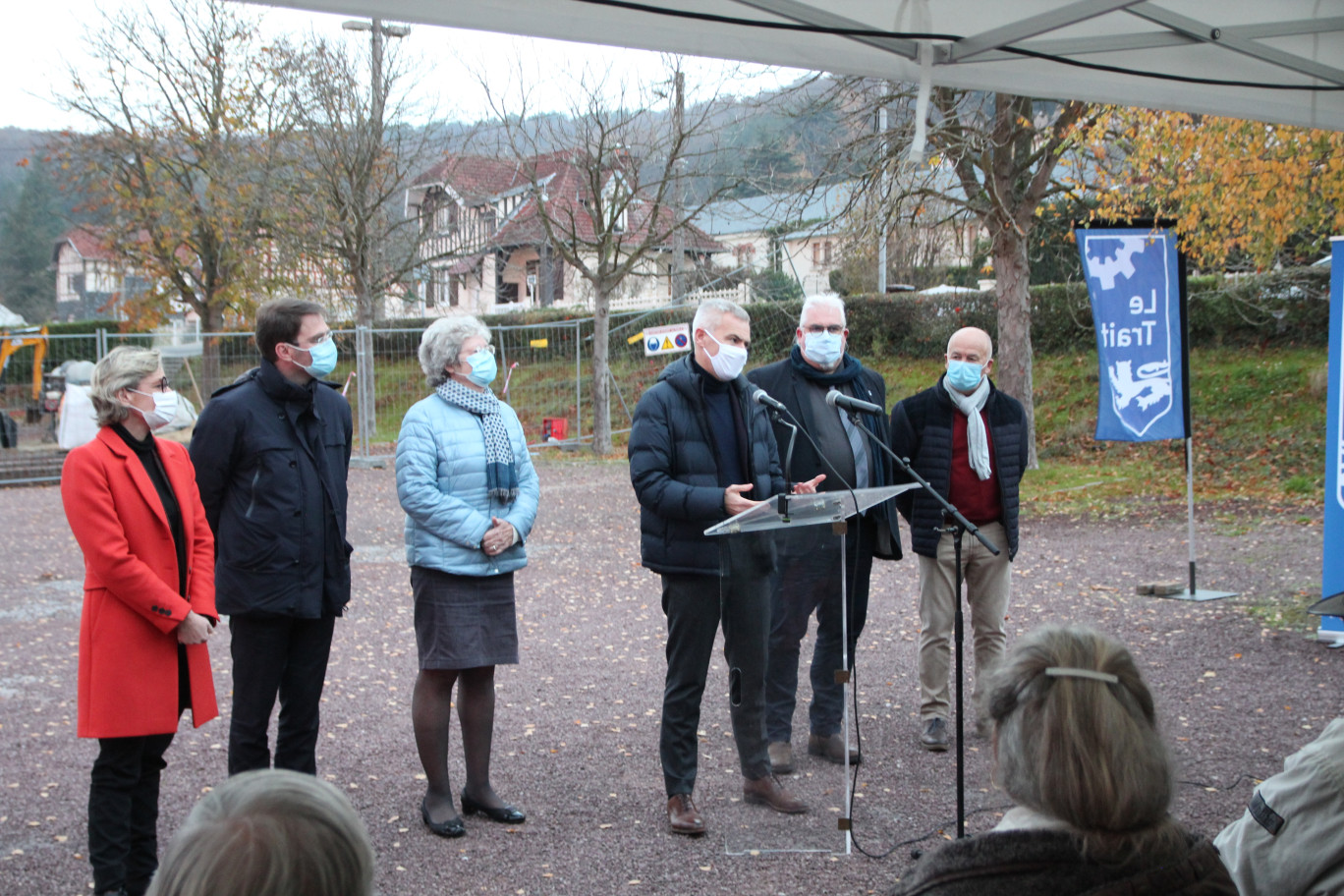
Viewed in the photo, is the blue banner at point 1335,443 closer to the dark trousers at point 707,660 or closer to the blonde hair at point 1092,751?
the dark trousers at point 707,660

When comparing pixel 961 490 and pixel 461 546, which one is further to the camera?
pixel 961 490

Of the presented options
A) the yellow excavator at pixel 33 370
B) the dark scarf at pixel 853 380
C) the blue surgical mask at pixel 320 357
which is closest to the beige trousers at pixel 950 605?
the dark scarf at pixel 853 380

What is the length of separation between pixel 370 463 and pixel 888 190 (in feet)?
33.3

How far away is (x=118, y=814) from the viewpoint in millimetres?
3736

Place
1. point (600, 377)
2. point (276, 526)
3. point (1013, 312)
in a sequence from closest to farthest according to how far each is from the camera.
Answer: point (276, 526) < point (1013, 312) < point (600, 377)

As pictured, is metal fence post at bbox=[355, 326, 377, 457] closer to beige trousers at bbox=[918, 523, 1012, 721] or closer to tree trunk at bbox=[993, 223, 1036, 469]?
tree trunk at bbox=[993, 223, 1036, 469]

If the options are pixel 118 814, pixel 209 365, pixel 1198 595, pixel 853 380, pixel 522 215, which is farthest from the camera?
pixel 522 215

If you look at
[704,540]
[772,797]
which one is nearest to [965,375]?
[704,540]

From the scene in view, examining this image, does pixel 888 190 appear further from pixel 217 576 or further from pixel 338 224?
pixel 338 224

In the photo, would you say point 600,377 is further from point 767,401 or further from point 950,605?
point 767,401

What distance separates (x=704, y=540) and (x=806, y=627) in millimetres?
501

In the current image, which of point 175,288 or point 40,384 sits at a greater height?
point 175,288

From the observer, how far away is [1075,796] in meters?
1.68

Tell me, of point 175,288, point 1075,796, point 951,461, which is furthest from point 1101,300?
Result: point 175,288
